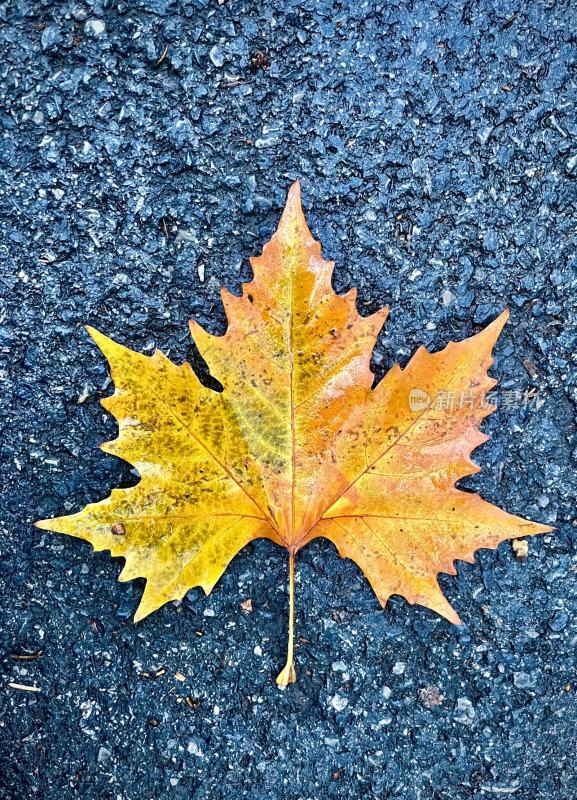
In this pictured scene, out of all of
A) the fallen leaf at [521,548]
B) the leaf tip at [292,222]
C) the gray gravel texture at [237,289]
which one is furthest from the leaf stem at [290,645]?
the leaf tip at [292,222]

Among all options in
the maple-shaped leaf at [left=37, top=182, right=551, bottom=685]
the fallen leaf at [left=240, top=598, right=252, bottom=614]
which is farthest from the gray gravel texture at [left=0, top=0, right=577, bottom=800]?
the maple-shaped leaf at [left=37, top=182, right=551, bottom=685]

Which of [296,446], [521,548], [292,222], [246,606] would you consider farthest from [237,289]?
[521,548]

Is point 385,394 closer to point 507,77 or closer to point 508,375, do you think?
point 508,375

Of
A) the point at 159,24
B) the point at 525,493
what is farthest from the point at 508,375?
the point at 159,24

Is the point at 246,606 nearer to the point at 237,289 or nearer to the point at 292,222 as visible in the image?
the point at 237,289

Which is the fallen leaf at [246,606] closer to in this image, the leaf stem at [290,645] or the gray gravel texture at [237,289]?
the gray gravel texture at [237,289]
